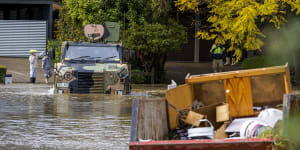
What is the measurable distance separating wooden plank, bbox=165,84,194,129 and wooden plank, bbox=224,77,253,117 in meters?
0.67

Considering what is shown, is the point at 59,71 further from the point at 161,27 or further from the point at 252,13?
the point at 161,27

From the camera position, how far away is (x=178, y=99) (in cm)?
922

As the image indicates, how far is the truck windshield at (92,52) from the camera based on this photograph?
828 inches

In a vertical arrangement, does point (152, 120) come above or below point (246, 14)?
below

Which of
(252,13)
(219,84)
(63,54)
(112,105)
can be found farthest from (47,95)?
(219,84)

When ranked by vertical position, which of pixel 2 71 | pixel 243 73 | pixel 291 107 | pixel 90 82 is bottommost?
pixel 2 71

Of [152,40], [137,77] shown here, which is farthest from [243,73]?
[137,77]

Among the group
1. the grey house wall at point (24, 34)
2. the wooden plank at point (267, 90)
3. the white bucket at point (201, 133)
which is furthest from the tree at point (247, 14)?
the grey house wall at point (24, 34)

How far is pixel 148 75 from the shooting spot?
1143 inches

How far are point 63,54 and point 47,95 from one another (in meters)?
1.62

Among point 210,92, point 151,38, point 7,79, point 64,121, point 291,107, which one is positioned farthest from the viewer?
point 151,38

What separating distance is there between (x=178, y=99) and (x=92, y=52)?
40.4ft

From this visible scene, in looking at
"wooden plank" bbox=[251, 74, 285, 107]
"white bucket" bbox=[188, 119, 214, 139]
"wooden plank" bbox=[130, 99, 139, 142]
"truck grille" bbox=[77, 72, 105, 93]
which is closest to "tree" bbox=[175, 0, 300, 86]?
"truck grille" bbox=[77, 72, 105, 93]

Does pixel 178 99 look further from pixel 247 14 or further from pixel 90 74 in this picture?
pixel 90 74
